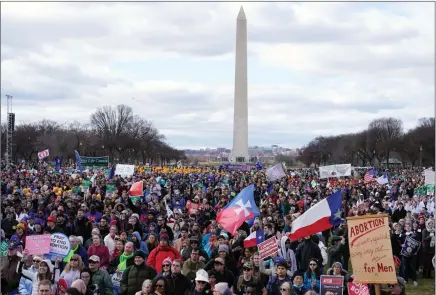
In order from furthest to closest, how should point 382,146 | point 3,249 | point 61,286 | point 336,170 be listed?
1. point 382,146
2. point 336,170
3. point 3,249
4. point 61,286

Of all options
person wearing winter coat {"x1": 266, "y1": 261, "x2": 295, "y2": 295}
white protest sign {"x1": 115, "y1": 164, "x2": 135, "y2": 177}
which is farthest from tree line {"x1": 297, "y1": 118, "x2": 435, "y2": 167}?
person wearing winter coat {"x1": 266, "y1": 261, "x2": 295, "y2": 295}

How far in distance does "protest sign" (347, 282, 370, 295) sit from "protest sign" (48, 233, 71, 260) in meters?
4.41

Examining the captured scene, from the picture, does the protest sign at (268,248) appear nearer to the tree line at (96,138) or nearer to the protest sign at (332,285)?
the protest sign at (332,285)

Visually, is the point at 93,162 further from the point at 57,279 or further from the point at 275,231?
the point at 57,279

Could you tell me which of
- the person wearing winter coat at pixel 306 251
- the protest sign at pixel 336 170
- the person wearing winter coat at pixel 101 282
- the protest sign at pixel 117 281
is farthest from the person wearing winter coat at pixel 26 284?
the protest sign at pixel 336 170

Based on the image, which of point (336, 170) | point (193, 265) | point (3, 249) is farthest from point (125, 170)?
point (193, 265)

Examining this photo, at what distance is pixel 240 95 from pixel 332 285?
6758cm

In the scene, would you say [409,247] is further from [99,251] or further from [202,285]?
[202,285]

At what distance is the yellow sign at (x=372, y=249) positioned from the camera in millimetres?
7945

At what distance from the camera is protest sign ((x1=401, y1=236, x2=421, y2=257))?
15.5 m

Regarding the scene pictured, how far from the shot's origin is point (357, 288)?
29.8ft

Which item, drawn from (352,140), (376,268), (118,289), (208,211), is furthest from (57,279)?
(352,140)

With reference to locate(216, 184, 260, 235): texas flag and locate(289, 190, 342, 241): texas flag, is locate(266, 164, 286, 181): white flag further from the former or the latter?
locate(289, 190, 342, 241): texas flag

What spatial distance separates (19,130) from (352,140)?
46.0 m
